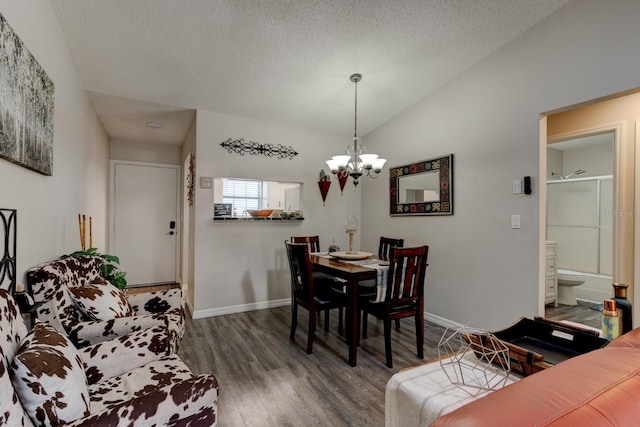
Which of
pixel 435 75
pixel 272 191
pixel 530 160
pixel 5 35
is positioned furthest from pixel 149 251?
pixel 530 160

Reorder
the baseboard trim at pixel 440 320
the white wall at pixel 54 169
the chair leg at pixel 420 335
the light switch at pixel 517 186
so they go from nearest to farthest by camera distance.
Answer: the white wall at pixel 54 169, the chair leg at pixel 420 335, the light switch at pixel 517 186, the baseboard trim at pixel 440 320

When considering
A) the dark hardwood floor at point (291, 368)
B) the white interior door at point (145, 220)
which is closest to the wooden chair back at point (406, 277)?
the dark hardwood floor at point (291, 368)

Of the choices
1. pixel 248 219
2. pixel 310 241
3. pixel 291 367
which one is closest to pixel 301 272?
pixel 291 367

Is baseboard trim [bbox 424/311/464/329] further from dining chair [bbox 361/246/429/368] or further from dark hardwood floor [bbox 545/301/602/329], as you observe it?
dark hardwood floor [bbox 545/301/602/329]

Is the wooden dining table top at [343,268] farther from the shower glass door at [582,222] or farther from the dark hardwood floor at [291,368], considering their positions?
the shower glass door at [582,222]

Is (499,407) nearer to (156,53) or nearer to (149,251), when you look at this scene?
(156,53)

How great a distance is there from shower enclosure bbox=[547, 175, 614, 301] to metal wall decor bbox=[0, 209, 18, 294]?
17.5 ft

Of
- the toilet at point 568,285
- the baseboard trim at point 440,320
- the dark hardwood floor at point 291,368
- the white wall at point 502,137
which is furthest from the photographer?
the toilet at point 568,285

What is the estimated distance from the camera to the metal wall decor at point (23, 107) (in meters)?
1.29

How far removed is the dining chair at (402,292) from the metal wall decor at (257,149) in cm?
214

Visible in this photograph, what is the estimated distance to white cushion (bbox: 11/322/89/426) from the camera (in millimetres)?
860

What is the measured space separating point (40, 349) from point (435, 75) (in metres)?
3.54

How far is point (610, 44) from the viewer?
2102mm

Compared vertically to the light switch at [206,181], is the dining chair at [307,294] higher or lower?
lower
